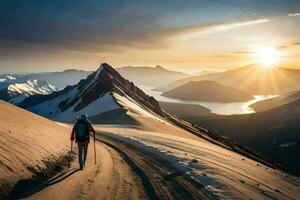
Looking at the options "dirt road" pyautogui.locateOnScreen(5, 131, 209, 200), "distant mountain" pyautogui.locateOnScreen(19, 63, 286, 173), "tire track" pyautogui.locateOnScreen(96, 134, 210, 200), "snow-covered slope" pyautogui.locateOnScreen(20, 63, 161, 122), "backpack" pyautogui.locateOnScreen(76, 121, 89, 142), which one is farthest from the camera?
"snow-covered slope" pyautogui.locateOnScreen(20, 63, 161, 122)

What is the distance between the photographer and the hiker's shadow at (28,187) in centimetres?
1167

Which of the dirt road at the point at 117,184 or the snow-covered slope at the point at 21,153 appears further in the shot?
the snow-covered slope at the point at 21,153

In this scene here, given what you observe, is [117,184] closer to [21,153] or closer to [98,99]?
[21,153]

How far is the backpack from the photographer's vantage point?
692 inches

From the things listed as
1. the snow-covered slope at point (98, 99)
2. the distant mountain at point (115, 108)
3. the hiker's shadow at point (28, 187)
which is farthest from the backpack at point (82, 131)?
the snow-covered slope at point (98, 99)

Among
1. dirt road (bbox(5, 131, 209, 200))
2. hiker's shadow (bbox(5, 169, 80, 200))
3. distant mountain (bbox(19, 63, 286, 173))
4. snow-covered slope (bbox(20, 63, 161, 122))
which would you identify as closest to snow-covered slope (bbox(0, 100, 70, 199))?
hiker's shadow (bbox(5, 169, 80, 200))

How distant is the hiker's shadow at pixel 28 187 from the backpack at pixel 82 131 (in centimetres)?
318

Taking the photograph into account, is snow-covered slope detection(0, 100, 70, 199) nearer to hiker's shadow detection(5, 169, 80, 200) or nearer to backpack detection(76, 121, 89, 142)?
hiker's shadow detection(5, 169, 80, 200)

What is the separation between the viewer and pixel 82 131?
17.6 metres

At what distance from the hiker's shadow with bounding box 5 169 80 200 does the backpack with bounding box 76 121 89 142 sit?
10.4 ft

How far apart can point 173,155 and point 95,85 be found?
121 meters

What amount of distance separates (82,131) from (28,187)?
5219 mm

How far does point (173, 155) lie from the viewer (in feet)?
76.9

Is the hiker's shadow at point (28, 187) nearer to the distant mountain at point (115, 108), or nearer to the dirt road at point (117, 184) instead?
the dirt road at point (117, 184)
